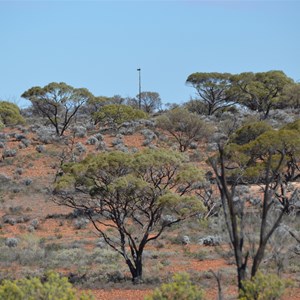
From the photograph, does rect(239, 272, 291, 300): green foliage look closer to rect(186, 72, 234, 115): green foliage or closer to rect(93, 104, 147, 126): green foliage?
rect(93, 104, 147, 126): green foliage

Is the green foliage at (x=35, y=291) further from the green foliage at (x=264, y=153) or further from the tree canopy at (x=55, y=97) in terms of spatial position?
the tree canopy at (x=55, y=97)

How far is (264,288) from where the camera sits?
8641 millimetres

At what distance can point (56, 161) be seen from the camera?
137 feet

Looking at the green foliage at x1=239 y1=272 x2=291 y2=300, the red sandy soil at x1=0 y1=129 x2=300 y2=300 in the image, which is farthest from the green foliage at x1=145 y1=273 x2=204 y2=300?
the red sandy soil at x1=0 y1=129 x2=300 y2=300

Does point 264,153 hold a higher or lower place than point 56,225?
higher

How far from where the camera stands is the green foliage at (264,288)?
857cm

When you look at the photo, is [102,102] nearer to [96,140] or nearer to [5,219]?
[96,140]

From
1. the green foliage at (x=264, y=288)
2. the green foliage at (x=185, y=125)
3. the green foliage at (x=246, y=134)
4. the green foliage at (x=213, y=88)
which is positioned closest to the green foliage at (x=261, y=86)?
the green foliage at (x=213, y=88)

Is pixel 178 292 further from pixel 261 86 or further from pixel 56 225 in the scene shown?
pixel 261 86

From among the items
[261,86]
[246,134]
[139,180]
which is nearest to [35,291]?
[139,180]

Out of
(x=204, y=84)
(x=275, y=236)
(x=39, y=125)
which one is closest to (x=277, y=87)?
(x=204, y=84)

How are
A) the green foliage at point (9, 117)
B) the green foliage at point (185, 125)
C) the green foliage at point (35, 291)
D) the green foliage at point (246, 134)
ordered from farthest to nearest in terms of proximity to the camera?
the green foliage at point (9, 117)
the green foliage at point (185, 125)
the green foliage at point (246, 134)
the green foliage at point (35, 291)

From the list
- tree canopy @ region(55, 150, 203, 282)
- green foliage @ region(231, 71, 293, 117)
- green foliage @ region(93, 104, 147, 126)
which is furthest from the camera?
green foliage @ region(231, 71, 293, 117)

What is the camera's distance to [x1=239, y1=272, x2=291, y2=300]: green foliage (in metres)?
8.57
